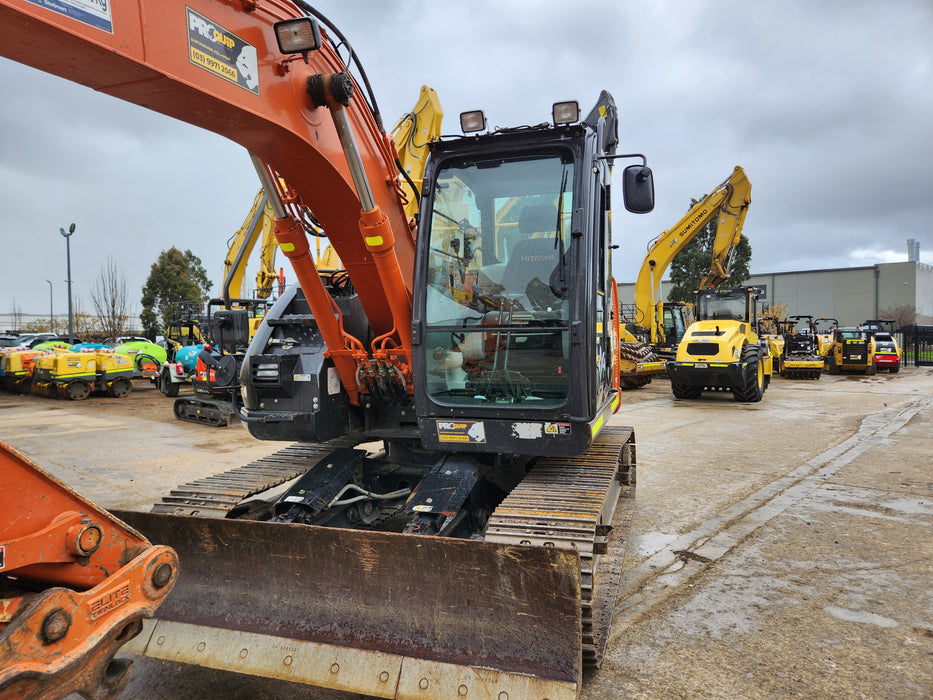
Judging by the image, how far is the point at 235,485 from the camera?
13.9 feet

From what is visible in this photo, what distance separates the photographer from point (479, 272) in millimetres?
3873

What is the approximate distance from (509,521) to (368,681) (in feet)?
3.11

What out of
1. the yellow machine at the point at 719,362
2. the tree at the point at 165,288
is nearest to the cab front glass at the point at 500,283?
the yellow machine at the point at 719,362

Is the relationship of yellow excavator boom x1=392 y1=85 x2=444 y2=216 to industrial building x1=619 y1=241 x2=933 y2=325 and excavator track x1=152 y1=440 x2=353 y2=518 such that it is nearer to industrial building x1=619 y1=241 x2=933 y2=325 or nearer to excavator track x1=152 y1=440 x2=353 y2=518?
excavator track x1=152 y1=440 x2=353 y2=518

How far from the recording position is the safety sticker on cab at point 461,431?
373cm

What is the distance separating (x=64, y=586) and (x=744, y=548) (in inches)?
172

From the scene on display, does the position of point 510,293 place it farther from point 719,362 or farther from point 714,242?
point 714,242

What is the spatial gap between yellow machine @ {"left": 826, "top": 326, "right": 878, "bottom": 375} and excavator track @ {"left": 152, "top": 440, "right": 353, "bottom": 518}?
23.4 m

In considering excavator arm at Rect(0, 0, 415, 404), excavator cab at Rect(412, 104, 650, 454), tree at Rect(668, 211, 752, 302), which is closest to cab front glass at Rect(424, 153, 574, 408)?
excavator cab at Rect(412, 104, 650, 454)

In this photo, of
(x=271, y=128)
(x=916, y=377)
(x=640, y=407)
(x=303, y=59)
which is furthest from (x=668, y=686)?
(x=916, y=377)

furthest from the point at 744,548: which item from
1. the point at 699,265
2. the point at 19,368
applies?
the point at 699,265

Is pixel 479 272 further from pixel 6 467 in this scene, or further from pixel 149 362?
pixel 149 362

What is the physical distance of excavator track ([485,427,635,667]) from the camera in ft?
9.87

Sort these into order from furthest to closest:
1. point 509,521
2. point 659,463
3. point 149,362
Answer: point 149,362, point 659,463, point 509,521
